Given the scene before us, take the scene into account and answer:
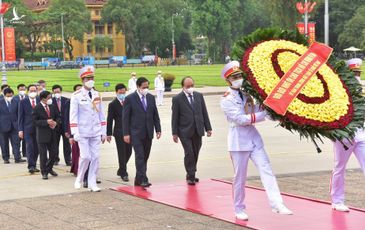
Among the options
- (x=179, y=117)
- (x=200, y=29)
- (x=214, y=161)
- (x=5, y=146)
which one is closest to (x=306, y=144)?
(x=214, y=161)

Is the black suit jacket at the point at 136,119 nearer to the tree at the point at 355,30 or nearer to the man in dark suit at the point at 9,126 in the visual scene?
the man in dark suit at the point at 9,126

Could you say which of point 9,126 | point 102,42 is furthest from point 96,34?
point 9,126

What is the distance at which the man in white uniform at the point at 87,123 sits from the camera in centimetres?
1085

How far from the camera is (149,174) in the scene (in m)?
12.5

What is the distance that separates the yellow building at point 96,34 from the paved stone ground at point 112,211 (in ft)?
354

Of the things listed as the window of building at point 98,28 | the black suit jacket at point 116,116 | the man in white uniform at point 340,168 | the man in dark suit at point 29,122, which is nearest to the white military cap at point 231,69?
the man in white uniform at point 340,168

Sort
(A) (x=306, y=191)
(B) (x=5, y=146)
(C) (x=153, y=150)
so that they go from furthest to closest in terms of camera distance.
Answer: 1. (C) (x=153, y=150)
2. (B) (x=5, y=146)
3. (A) (x=306, y=191)

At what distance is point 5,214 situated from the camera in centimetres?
916

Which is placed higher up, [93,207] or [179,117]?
[179,117]

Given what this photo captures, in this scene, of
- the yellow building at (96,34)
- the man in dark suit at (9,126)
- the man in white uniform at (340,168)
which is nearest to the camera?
the man in white uniform at (340,168)

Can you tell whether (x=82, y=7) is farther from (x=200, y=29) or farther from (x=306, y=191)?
(x=306, y=191)

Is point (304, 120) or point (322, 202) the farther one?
point (322, 202)

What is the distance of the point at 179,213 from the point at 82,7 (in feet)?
327

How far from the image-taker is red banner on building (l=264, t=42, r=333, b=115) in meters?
7.66
